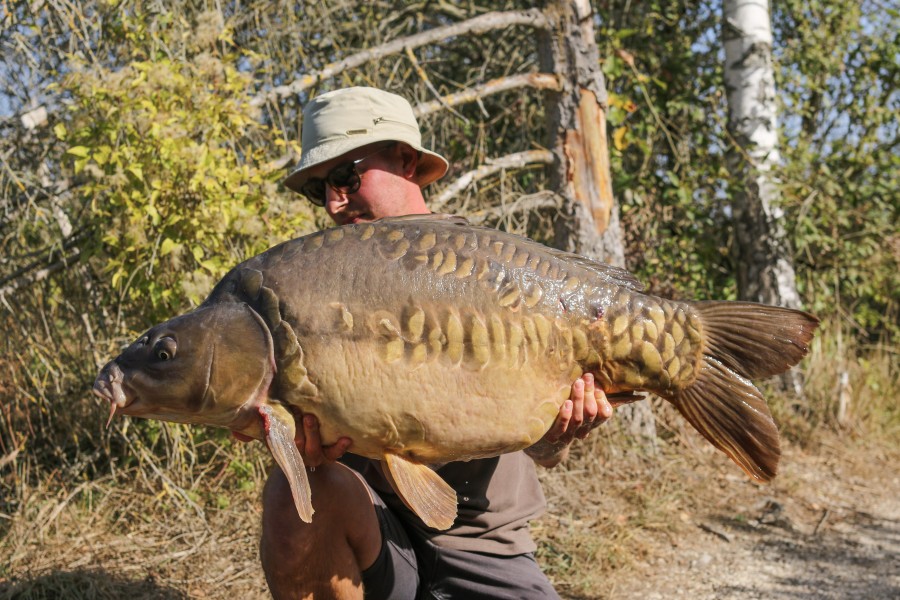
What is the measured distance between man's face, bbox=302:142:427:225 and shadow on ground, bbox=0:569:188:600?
151 centimetres

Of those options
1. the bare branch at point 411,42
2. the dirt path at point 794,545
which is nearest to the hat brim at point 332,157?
the bare branch at point 411,42

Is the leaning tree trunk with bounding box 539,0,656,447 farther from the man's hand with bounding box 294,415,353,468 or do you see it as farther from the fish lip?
the fish lip

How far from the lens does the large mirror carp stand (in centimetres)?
179

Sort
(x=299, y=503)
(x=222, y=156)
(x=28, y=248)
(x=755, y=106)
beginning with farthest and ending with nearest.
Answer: (x=755, y=106)
(x=28, y=248)
(x=222, y=156)
(x=299, y=503)

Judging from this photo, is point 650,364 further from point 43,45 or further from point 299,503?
point 43,45

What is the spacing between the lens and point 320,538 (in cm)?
214

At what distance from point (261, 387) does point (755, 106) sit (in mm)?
4743

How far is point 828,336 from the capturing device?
229 inches

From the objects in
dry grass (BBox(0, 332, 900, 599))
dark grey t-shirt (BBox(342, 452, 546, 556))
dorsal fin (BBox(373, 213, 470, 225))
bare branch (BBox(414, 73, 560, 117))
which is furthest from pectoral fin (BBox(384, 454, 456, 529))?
bare branch (BBox(414, 73, 560, 117))

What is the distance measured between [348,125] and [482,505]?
3.38 ft

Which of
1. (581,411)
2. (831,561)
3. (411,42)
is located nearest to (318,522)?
(581,411)

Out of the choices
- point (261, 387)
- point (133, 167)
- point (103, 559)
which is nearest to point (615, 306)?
point (261, 387)

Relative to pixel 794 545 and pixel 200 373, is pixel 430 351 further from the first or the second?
pixel 794 545

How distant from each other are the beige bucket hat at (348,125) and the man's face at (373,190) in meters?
0.04
